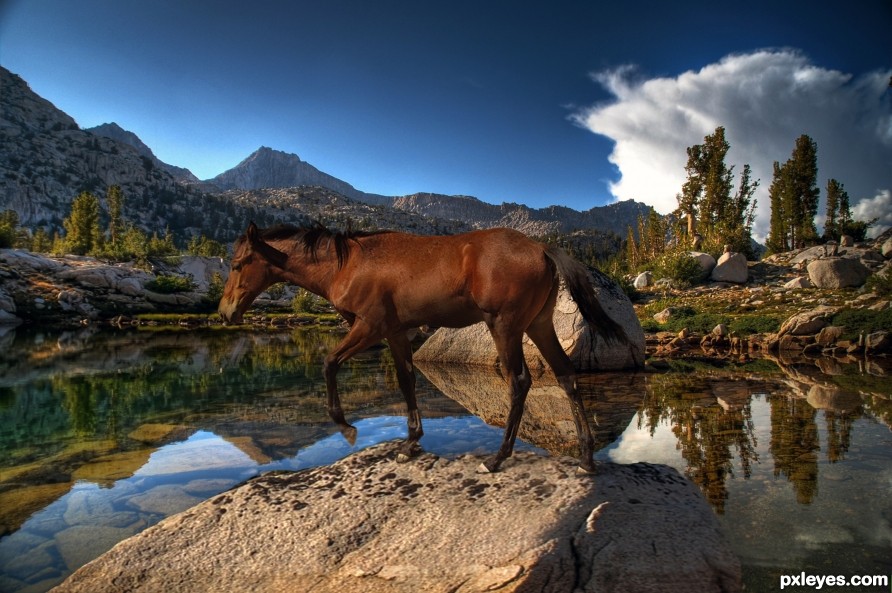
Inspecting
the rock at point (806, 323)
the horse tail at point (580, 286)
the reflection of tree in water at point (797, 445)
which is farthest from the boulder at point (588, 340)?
the rock at point (806, 323)

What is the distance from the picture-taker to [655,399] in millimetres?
11578

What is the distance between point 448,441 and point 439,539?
13.0 feet

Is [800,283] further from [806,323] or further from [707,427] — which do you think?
[707,427]

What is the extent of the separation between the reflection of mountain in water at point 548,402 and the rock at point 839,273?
3520 cm

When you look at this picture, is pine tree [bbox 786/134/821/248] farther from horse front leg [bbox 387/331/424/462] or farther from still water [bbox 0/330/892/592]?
horse front leg [bbox 387/331/424/462]

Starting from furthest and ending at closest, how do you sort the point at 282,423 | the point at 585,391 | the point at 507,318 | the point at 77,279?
the point at 77,279 → the point at 585,391 → the point at 282,423 → the point at 507,318

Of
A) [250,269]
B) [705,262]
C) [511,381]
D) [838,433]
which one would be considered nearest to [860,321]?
[838,433]

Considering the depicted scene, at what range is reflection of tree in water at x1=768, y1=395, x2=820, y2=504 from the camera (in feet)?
19.0

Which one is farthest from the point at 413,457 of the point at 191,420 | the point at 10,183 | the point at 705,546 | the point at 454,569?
the point at 10,183

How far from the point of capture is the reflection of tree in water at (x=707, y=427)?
612 cm

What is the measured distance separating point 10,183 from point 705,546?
226 meters

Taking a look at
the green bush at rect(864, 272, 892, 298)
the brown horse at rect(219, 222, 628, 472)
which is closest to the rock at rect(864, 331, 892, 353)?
the green bush at rect(864, 272, 892, 298)

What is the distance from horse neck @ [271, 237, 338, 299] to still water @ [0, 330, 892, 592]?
2561 mm

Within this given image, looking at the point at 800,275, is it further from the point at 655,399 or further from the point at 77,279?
the point at 77,279
